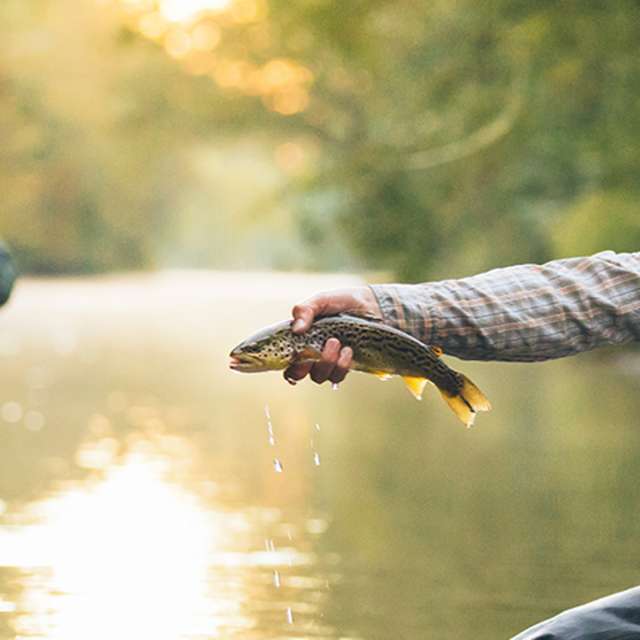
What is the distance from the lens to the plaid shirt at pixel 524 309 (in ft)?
12.6

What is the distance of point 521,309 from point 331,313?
0.34m

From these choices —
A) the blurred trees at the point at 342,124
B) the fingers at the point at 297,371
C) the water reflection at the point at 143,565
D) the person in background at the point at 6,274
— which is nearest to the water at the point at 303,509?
the water reflection at the point at 143,565

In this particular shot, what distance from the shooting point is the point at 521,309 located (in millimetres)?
3855

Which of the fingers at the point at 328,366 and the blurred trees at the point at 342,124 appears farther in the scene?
the blurred trees at the point at 342,124

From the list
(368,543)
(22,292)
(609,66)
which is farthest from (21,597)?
(22,292)

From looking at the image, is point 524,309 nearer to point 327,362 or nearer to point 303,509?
point 327,362

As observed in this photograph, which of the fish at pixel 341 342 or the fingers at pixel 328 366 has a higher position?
the fish at pixel 341 342

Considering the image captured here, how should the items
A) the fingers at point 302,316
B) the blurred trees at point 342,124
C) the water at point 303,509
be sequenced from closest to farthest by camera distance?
the fingers at point 302,316 → the water at point 303,509 → the blurred trees at point 342,124

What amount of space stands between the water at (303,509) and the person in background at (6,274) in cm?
314

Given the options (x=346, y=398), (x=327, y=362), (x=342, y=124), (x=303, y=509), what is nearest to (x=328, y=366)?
(x=327, y=362)

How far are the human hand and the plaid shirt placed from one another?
0.03 meters

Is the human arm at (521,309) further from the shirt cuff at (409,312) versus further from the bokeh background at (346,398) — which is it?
the bokeh background at (346,398)

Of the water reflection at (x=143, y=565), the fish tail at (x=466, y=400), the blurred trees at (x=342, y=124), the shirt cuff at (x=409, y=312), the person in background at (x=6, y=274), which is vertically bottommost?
the fish tail at (x=466, y=400)

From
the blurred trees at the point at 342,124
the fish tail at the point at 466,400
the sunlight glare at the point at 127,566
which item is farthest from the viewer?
the blurred trees at the point at 342,124
